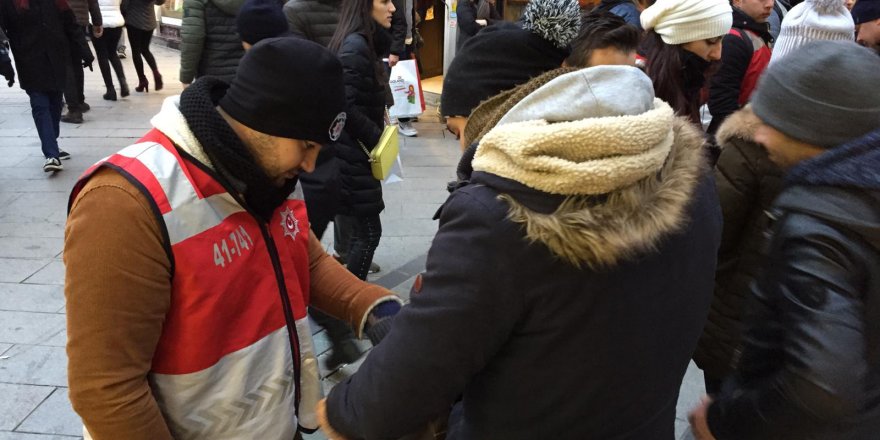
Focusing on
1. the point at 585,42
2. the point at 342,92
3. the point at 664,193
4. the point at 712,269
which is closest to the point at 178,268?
the point at 342,92

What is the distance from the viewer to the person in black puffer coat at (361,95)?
3.35 metres

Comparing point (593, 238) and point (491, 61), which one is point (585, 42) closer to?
point (491, 61)

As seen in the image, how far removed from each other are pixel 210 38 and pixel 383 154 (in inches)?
87.5

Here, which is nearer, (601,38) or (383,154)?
(601,38)

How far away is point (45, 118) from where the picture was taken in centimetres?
579

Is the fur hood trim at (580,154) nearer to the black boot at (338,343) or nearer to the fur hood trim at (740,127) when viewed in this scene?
the fur hood trim at (740,127)

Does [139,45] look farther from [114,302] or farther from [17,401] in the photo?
[114,302]

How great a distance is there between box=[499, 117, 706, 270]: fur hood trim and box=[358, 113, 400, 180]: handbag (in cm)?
237

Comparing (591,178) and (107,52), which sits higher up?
(591,178)

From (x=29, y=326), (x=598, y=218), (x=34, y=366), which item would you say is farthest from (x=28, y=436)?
(x=598, y=218)

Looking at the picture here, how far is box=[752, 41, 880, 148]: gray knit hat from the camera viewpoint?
166 cm

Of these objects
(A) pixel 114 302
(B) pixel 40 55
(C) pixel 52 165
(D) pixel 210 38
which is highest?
(A) pixel 114 302

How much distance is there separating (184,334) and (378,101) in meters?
2.40

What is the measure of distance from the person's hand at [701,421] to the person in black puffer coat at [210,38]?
3936 millimetres
